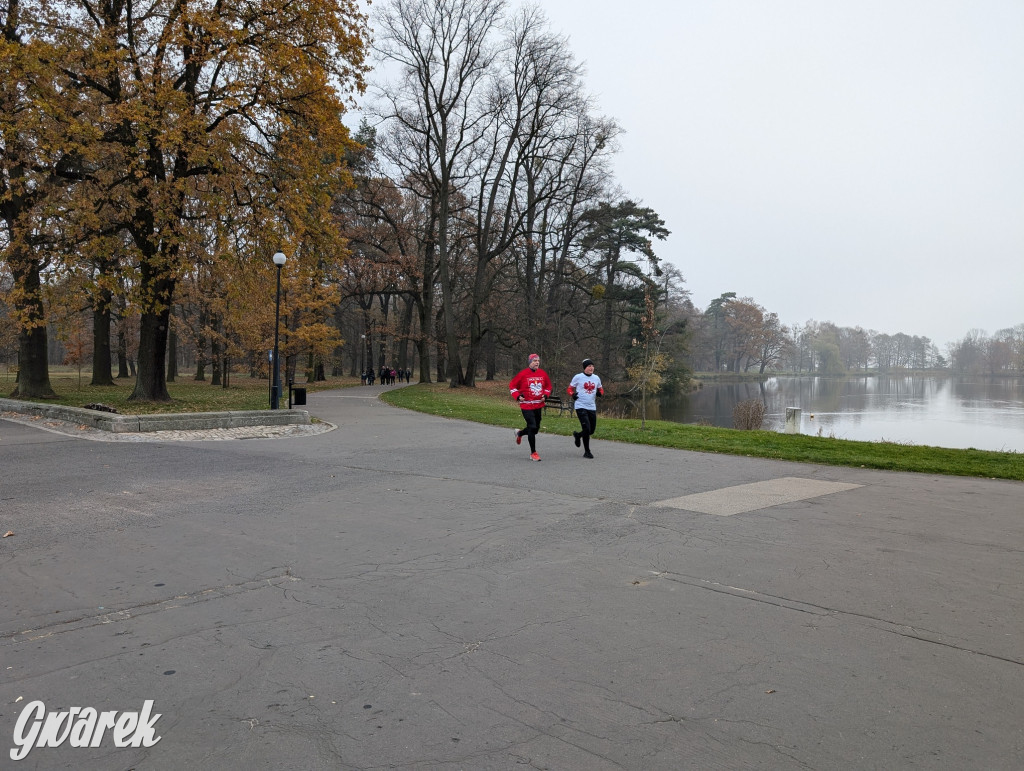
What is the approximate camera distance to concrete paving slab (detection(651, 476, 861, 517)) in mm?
7820

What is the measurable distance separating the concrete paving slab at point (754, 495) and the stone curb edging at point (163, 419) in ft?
38.0

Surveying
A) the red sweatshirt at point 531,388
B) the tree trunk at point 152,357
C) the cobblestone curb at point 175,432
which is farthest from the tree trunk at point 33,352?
the red sweatshirt at point 531,388

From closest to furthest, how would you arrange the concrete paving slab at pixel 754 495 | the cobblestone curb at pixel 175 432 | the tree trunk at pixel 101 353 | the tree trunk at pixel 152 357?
the concrete paving slab at pixel 754 495 < the cobblestone curb at pixel 175 432 < the tree trunk at pixel 152 357 < the tree trunk at pixel 101 353

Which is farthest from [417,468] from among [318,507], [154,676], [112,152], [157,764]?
[112,152]

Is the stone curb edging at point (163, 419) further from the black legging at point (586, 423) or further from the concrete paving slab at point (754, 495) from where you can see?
the concrete paving slab at point (754, 495)

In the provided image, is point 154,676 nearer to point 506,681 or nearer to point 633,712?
point 506,681

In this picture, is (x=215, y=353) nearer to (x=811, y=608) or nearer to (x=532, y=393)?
(x=532, y=393)

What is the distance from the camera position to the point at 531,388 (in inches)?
463

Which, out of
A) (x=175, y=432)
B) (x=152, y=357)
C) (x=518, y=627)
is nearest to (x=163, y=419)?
(x=175, y=432)

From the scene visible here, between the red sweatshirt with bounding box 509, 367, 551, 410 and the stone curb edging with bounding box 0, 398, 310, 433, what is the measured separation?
7.66 m

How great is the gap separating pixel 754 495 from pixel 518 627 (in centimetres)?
534

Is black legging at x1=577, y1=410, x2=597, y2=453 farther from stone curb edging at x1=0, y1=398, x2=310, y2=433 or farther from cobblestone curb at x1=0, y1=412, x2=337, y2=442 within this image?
stone curb edging at x1=0, y1=398, x2=310, y2=433

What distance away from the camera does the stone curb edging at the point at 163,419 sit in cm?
1461

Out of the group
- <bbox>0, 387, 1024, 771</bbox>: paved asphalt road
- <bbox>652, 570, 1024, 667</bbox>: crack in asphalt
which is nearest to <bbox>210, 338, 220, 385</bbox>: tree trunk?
<bbox>0, 387, 1024, 771</bbox>: paved asphalt road
